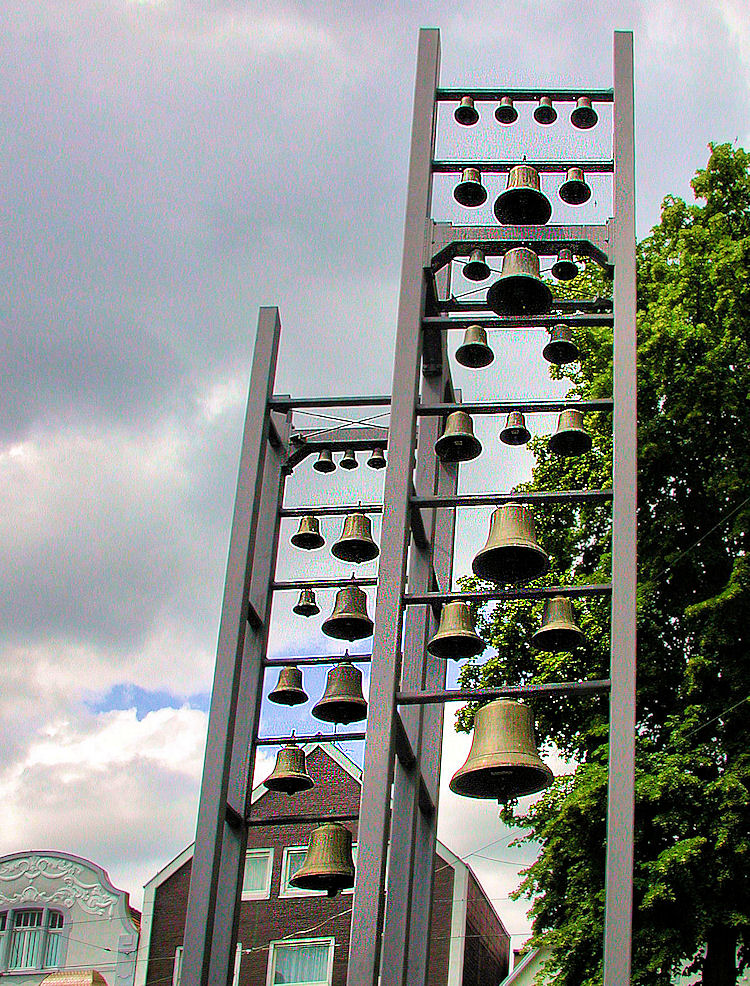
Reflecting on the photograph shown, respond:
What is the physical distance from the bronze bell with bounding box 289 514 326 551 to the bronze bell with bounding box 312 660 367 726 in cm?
137

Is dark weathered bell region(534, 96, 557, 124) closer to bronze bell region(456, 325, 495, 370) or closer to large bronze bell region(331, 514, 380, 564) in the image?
bronze bell region(456, 325, 495, 370)

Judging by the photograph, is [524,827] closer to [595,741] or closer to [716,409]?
[595,741]

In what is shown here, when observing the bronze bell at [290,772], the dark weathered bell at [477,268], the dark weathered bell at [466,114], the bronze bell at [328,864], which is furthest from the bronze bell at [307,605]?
the dark weathered bell at [466,114]

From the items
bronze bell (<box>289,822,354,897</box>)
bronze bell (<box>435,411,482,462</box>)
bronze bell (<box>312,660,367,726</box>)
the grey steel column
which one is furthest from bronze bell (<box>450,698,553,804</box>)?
bronze bell (<box>312,660,367,726</box>)

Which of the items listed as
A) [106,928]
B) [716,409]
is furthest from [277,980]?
[716,409]

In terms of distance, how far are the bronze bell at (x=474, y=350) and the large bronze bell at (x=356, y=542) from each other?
2.02 m

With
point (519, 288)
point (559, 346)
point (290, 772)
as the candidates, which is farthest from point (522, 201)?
point (290, 772)

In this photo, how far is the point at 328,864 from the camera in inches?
428

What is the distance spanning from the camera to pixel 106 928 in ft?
84.8

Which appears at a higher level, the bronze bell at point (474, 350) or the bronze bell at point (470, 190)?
the bronze bell at point (470, 190)

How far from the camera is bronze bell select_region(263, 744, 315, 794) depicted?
1188cm

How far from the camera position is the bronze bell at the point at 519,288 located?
9.95 meters

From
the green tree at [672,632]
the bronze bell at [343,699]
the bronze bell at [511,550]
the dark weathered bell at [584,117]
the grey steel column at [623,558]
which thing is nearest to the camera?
the grey steel column at [623,558]

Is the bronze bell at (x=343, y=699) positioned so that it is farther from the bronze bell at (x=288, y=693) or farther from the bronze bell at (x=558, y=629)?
the bronze bell at (x=558, y=629)
